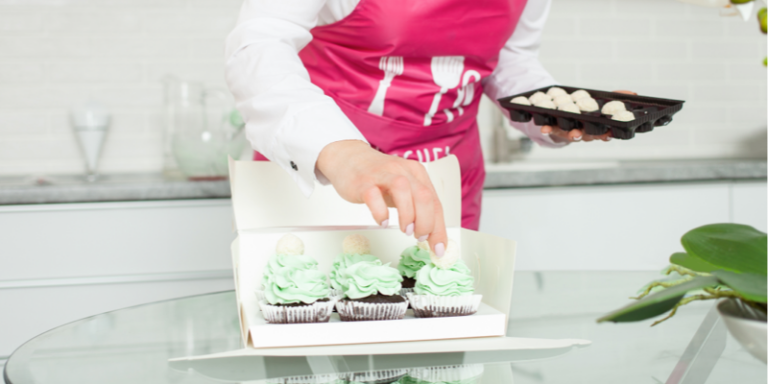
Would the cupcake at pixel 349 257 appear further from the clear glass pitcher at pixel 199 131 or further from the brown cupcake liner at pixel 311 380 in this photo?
the clear glass pitcher at pixel 199 131

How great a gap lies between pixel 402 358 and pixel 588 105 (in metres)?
0.52

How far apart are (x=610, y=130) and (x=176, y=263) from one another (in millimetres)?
1165

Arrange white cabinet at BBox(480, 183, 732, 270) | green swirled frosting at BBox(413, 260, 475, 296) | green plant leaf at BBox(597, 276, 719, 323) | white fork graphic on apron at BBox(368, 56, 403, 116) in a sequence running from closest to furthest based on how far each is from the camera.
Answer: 1. green plant leaf at BBox(597, 276, 719, 323)
2. green swirled frosting at BBox(413, 260, 475, 296)
3. white fork graphic on apron at BBox(368, 56, 403, 116)
4. white cabinet at BBox(480, 183, 732, 270)

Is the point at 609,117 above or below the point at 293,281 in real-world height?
above

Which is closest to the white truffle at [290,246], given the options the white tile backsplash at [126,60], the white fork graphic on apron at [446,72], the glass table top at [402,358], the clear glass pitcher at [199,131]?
the glass table top at [402,358]

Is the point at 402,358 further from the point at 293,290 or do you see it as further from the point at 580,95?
the point at 580,95

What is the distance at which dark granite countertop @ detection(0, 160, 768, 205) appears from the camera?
60.7 inches

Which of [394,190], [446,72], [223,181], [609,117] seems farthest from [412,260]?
[223,181]

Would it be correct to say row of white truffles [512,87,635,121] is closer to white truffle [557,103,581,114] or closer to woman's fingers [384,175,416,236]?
white truffle [557,103,581,114]

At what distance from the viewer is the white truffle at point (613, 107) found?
860 millimetres

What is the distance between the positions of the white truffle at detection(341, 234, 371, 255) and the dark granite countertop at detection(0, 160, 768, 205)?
942 millimetres

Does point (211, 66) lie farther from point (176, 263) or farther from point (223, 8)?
point (176, 263)

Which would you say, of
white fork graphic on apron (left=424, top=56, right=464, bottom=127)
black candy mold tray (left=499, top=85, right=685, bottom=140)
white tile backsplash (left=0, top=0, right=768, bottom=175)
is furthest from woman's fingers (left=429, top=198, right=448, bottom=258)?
white tile backsplash (left=0, top=0, right=768, bottom=175)

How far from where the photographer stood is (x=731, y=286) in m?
0.34
